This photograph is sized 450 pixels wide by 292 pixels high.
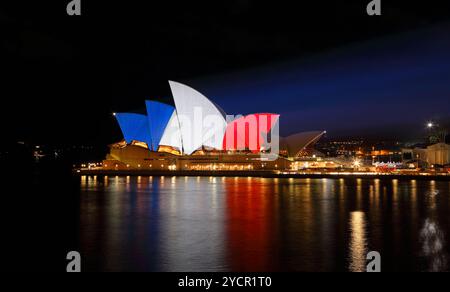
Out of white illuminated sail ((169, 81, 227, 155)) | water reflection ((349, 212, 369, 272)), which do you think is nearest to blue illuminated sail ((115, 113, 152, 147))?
white illuminated sail ((169, 81, 227, 155))

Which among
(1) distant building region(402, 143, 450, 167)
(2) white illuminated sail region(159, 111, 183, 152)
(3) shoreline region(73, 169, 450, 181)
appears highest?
(2) white illuminated sail region(159, 111, 183, 152)

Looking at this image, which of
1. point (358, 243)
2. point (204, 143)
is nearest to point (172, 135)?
point (204, 143)

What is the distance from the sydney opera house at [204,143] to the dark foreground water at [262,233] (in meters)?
22.0

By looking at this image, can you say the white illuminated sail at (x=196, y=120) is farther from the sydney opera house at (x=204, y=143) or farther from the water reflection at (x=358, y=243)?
the water reflection at (x=358, y=243)

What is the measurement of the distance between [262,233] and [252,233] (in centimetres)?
27

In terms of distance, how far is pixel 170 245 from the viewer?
1175cm

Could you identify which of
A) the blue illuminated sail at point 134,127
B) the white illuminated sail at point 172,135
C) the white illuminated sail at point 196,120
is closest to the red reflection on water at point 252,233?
the white illuminated sail at point 196,120

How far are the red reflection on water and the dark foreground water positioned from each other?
0.07 feet

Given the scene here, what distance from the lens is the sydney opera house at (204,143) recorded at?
43.3m

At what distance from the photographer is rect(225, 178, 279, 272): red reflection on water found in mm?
9813

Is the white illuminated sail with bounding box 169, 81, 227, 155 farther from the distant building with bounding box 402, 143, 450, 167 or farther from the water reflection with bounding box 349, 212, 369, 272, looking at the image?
the distant building with bounding box 402, 143, 450, 167

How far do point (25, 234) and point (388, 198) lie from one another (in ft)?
51.5

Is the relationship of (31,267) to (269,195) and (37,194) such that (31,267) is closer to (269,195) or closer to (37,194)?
(269,195)

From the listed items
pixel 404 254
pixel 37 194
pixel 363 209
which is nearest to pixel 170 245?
pixel 404 254
